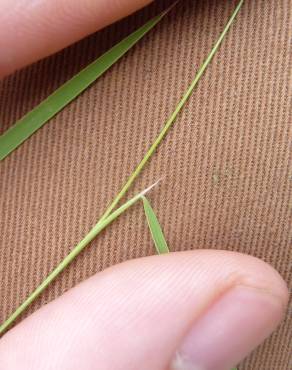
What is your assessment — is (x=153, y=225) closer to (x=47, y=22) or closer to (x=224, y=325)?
(x=224, y=325)

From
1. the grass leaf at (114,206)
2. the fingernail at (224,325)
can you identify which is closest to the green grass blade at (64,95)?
the grass leaf at (114,206)

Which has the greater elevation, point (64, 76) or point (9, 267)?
point (64, 76)

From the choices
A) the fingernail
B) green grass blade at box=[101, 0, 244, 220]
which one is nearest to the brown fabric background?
green grass blade at box=[101, 0, 244, 220]

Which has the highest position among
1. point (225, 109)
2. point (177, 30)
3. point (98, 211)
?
point (177, 30)

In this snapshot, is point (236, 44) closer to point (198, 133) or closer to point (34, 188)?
point (198, 133)

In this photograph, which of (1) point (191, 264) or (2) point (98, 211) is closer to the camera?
(1) point (191, 264)

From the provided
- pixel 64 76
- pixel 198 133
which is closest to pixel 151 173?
pixel 198 133
